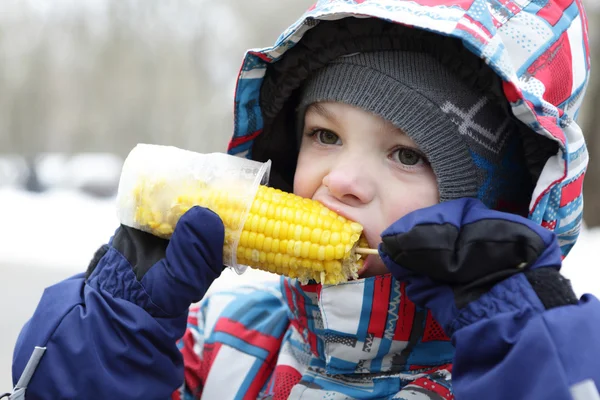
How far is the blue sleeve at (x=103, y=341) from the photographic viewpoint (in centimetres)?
146

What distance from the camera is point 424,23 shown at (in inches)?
55.8

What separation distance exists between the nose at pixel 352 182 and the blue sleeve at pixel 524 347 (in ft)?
1.20

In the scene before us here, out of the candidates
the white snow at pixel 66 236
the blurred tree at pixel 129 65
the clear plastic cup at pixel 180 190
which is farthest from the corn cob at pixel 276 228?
the blurred tree at pixel 129 65

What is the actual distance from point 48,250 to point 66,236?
2.21 feet

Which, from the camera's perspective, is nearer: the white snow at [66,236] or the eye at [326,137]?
the eye at [326,137]

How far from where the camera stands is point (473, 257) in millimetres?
1248

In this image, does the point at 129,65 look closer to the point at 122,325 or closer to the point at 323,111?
the point at 323,111

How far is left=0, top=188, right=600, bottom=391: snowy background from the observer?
4.32 metres

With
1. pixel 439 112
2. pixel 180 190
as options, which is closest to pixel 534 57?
pixel 439 112

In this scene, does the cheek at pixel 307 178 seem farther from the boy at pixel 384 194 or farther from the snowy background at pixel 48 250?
the snowy background at pixel 48 250

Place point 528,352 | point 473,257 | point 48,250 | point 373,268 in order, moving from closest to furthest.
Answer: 1. point 528,352
2. point 473,257
3. point 373,268
4. point 48,250

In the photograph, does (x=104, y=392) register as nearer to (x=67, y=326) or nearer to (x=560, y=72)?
(x=67, y=326)

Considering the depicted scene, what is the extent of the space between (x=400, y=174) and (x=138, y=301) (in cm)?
67

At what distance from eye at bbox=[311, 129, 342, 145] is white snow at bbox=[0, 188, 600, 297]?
2087mm
